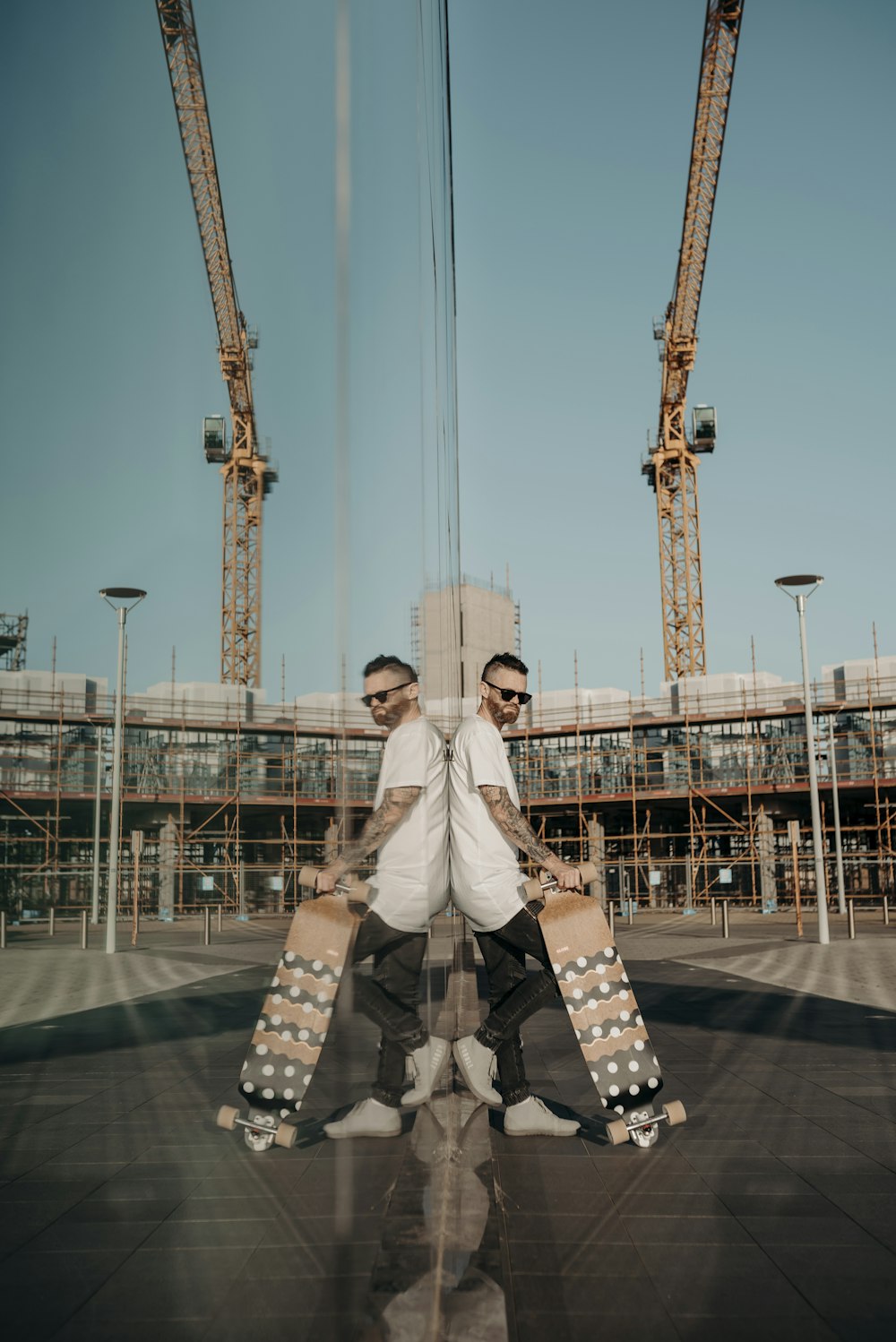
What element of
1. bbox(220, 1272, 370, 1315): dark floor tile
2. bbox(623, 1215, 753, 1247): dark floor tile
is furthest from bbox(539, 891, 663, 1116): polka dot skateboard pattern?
bbox(220, 1272, 370, 1315): dark floor tile

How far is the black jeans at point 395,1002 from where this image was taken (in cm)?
328

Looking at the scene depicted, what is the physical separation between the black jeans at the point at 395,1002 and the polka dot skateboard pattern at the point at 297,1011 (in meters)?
0.14

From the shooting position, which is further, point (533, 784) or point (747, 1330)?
point (533, 784)

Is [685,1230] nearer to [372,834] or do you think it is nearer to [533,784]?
[372,834]

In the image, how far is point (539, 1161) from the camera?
3637 mm

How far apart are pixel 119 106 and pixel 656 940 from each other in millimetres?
18625

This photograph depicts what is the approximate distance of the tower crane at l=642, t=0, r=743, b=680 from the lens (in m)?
42.5

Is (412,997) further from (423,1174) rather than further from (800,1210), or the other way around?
(800,1210)

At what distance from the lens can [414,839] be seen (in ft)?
8.71

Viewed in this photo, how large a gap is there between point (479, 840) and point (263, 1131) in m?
1.13

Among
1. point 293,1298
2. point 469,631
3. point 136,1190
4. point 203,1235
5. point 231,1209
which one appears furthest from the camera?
point 469,631

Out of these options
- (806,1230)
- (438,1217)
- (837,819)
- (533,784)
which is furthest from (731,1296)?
(533,784)

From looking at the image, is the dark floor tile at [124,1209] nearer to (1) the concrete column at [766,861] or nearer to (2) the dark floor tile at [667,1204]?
(2) the dark floor tile at [667,1204]

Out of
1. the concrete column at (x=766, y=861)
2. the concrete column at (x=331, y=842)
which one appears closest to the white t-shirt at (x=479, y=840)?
the concrete column at (x=331, y=842)
